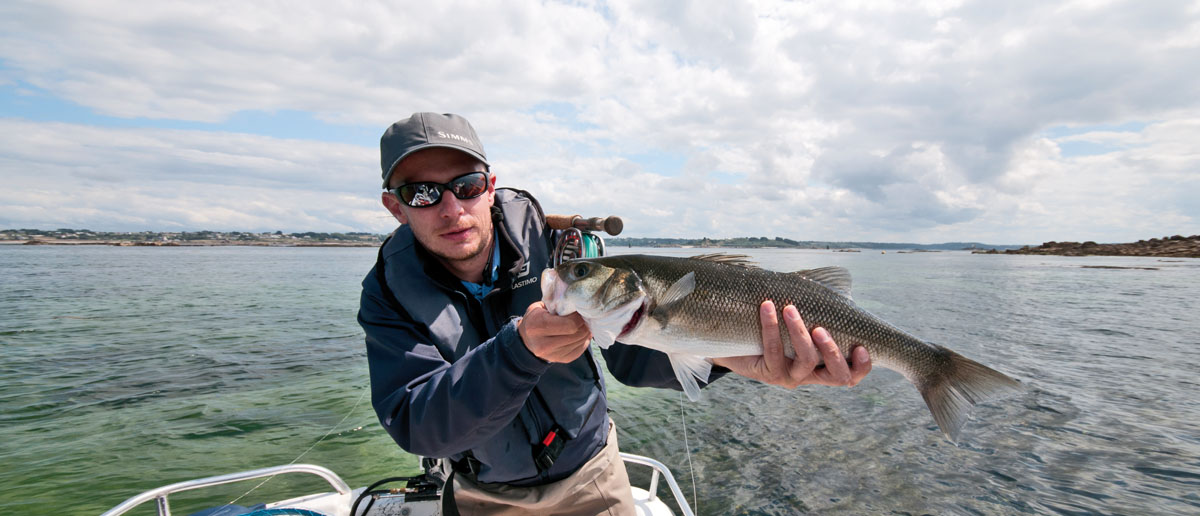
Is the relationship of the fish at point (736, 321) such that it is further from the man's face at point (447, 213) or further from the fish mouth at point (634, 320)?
the man's face at point (447, 213)

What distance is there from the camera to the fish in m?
2.94

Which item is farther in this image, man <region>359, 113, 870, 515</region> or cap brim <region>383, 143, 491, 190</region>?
cap brim <region>383, 143, 491, 190</region>

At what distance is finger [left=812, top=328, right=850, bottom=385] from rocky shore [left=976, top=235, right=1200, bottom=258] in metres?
102

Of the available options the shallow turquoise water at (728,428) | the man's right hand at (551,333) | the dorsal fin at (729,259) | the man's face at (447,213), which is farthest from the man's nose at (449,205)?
the shallow turquoise water at (728,428)

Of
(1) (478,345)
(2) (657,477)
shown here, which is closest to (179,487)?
(1) (478,345)

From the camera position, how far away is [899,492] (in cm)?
729

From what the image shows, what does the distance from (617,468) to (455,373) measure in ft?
4.96

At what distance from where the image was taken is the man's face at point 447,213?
3.19m

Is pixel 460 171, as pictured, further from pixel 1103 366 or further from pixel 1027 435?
pixel 1103 366

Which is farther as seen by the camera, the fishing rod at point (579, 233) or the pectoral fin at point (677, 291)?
the fishing rod at point (579, 233)

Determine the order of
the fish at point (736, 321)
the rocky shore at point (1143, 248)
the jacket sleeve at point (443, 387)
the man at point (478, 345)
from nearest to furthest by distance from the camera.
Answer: the jacket sleeve at point (443, 387) < the man at point (478, 345) < the fish at point (736, 321) < the rocky shore at point (1143, 248)

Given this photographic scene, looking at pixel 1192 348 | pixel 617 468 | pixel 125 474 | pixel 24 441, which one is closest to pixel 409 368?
pixel 617 468

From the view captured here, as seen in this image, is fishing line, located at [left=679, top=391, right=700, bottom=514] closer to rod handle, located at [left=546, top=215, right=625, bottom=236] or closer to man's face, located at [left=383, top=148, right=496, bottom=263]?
rod handle, located at [left=546, top=215, right=625, bottom=236]

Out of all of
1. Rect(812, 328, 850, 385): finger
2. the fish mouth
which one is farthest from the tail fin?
the fish mouth
